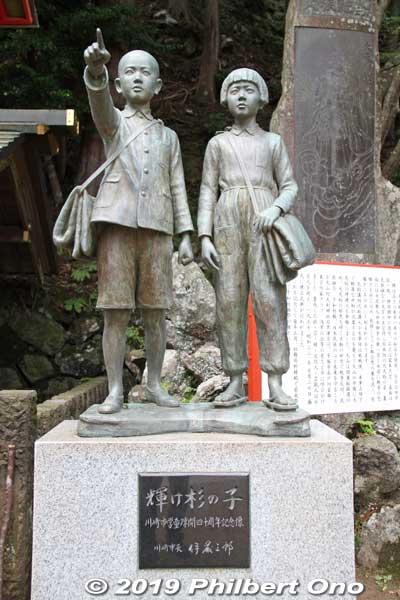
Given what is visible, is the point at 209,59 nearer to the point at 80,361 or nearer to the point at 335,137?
the point at 335,137

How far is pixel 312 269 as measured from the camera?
561 cm

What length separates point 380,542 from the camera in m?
5.38

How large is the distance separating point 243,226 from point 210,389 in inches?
101

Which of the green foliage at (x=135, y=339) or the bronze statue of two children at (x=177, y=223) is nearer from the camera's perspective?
the bronze statue of two children at (x=177, y=223)

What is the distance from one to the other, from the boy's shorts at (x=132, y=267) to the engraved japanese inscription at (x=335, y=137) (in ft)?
10.2

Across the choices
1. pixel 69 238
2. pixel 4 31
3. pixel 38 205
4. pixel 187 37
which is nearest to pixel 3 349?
pixel 38 205

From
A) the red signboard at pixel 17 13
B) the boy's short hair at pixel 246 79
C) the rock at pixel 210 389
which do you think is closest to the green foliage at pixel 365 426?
the rock at pixel 210 389

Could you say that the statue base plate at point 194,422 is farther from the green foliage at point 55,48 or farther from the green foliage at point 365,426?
the green foliage at point 55,48

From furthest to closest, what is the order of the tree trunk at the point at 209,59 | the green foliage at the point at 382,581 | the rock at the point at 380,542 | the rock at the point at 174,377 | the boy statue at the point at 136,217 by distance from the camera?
the tree trunk at the point at 209,59 < the rock at the point at 174,377 < the rock at the point at 380,542 < the green foliage at the point at 382,581 < the boy statue at the point at 136,217

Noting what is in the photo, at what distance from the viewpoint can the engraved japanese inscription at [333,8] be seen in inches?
256

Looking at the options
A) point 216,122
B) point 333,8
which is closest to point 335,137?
point 333,8

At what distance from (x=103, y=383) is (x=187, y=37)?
11104mm

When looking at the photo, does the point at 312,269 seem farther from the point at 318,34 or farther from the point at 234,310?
the point at 318,34

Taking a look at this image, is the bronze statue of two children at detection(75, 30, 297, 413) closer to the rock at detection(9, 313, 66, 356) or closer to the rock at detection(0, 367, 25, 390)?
the rock at detection(9, 313, 66, 356)
